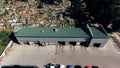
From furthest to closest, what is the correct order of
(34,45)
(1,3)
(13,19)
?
(1,3)
(13,19)
(34,45)

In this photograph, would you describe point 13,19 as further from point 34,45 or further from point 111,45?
point 111,45

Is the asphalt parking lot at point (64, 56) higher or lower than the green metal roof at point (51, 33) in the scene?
lower

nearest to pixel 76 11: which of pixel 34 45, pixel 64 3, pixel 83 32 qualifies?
pixel 64 3

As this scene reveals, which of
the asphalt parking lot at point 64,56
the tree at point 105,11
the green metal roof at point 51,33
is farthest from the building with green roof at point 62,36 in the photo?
the tree at point 105,11

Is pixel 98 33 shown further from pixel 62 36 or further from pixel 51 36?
pixel 51 36

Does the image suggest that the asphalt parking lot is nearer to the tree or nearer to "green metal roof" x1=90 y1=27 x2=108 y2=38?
"green metal roof" x1=90 y1=27 x2=108 y2=38

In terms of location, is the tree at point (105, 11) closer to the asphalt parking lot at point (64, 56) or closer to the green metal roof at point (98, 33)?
the green metal roof at point (98, 33)

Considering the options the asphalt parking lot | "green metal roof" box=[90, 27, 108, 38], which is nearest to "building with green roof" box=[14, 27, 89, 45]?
the asphalt parking lot

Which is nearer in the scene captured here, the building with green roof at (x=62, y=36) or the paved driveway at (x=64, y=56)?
the paved driveway at (x=64, y=56)
